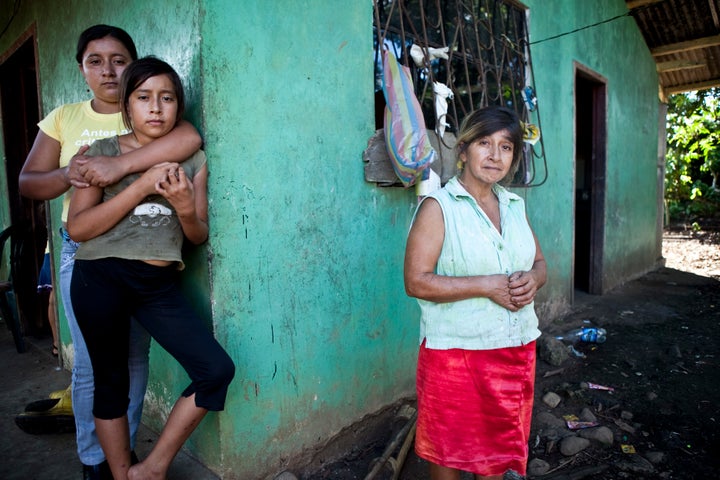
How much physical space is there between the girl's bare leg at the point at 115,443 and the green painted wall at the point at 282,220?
380 mm

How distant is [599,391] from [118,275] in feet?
10.6

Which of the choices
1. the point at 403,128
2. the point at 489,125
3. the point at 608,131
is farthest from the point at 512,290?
the point at 608,131

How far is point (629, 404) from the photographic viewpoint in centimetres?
316

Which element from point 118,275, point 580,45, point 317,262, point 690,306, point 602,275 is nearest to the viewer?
point 118,275

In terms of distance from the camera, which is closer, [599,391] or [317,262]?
[317,262]

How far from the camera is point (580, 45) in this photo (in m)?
5.27

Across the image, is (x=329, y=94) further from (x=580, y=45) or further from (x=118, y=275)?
(x=580, y=45)

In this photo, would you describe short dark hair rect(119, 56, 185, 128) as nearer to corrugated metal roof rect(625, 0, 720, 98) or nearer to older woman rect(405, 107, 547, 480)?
older woman rect(405, 107, 547, 480)

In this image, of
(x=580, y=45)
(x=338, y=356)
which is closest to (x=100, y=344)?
(x=338, y=356)

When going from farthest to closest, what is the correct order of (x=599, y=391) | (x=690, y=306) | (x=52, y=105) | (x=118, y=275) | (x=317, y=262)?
1. (x=690, y=306)
2. (x=599, y=391)
3. (x=52, y=105)
4. (x=317, y=262)
5. (x=118, y=275)

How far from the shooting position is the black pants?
5.29 ft

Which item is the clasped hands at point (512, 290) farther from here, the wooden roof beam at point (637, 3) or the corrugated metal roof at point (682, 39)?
the wooden roof beam at point (637, 3)

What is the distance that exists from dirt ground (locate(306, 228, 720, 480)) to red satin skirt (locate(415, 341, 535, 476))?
71 centimetres

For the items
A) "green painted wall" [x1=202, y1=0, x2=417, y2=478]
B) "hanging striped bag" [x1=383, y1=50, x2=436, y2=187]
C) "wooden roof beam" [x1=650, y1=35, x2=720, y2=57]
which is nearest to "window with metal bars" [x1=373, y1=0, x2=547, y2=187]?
"hanging striped bag" [x1=383, y1=50, x2=436, y2=187]
